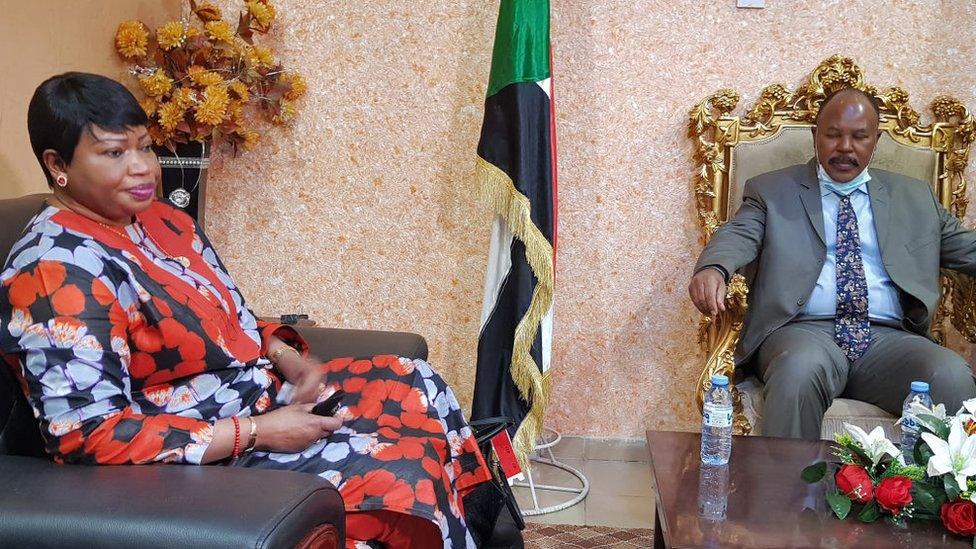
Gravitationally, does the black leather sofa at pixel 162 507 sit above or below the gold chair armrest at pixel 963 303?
above

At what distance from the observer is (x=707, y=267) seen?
2.77 metres

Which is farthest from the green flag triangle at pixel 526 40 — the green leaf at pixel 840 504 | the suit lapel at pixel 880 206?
the green leaf at pixel 840 504

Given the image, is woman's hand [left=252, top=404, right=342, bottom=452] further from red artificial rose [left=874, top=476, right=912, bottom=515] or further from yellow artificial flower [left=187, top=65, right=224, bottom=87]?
yellow artificial flower [left=187, top=65, right=224, bottom=87]

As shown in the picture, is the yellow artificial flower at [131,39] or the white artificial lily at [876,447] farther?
the yellow artificial flower at [131,39]

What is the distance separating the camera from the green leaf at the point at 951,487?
1637mm

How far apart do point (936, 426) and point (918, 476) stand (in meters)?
0.10

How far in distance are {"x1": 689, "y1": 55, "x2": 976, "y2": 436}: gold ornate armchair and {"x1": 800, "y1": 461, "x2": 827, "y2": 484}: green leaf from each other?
4.11 ft

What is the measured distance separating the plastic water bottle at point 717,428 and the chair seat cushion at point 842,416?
615 mm

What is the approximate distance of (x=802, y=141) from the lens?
317 cm

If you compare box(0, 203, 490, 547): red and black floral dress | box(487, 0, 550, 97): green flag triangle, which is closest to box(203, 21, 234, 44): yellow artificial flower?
box(487, 0, 550, 97): green flag triangle

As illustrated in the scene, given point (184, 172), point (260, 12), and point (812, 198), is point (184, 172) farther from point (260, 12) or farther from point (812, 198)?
point (812, 198)

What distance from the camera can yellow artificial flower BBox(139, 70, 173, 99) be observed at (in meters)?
2.93

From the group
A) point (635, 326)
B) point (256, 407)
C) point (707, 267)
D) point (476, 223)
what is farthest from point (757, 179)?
point (256, 407)

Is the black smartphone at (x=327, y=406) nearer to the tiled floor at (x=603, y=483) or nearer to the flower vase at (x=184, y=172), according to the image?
the tiled floor at (x=603, y=483)
